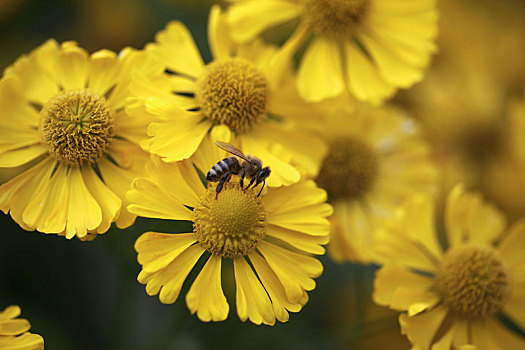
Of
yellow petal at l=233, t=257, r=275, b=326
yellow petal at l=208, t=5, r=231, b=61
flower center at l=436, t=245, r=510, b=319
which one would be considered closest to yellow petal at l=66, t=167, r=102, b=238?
yellow petal at l=233, t=257, r=275, b=326

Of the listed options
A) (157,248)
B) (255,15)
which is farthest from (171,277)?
(255,15)

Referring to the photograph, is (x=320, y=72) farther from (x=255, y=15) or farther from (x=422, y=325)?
(x=422, y=325)

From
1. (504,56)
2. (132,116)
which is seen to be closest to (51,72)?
(132,116)

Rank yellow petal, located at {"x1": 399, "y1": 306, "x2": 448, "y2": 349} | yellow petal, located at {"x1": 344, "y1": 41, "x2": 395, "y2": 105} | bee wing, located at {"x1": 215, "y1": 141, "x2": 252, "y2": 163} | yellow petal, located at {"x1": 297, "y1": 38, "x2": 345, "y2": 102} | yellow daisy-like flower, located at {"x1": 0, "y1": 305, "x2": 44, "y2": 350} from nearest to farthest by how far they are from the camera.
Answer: yellow daisy-like flower, located at {"x1": 0, "y1": 305, "x2": 44, "y2": 350} → bee wing, located at {"x1": 215, "y1": 141, "x2": 252, "y2": 163} → yellow petal, located at {"x1": 399, "y1": 306, "x2": 448, "y2": 349} → yellow petal, located at {"x1": 297, "y1": 38, "x2": 345, "y2": 102} → yellow petal, located at {"x1": 344, "y1": 41, "x2": 395, "y2": 105}

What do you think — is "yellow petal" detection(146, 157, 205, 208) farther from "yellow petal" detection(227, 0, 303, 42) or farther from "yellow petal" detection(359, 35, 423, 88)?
"yellow petal" detection(359, 35, 423, 88)

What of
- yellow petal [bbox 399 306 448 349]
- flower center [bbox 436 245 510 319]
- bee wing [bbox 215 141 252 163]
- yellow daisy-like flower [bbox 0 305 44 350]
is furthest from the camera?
flower center [bbox 436 245 510 319]
